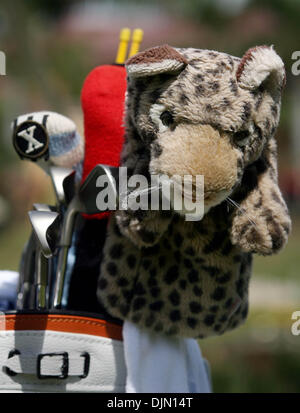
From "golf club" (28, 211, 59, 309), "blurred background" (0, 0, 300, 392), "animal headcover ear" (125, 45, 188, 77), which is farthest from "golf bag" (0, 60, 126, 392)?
"blurred background" (0, 0, 300, 392)

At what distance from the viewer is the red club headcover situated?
2.48 feet

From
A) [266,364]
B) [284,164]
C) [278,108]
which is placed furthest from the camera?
[284,164]

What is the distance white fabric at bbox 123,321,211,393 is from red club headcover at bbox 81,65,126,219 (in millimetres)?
157

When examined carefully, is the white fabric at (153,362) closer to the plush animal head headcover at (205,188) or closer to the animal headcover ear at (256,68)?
the plush animal head headcover at (205,188)

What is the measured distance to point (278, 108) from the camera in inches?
25.6

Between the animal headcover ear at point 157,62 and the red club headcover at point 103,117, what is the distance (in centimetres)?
14

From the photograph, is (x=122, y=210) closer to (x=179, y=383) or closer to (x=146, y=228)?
(x=146, y=228)

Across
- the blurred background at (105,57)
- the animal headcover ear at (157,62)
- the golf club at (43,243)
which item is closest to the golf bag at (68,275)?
the golf club at (43,243)

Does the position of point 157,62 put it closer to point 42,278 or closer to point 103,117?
point 103,117

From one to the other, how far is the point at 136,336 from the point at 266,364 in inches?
60.4

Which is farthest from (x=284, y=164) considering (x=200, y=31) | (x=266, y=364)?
(x=266, y=364)

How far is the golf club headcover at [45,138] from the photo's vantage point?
751mm

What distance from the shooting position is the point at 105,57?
5.17 meters

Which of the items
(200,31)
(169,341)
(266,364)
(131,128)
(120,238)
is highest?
(200,31)
